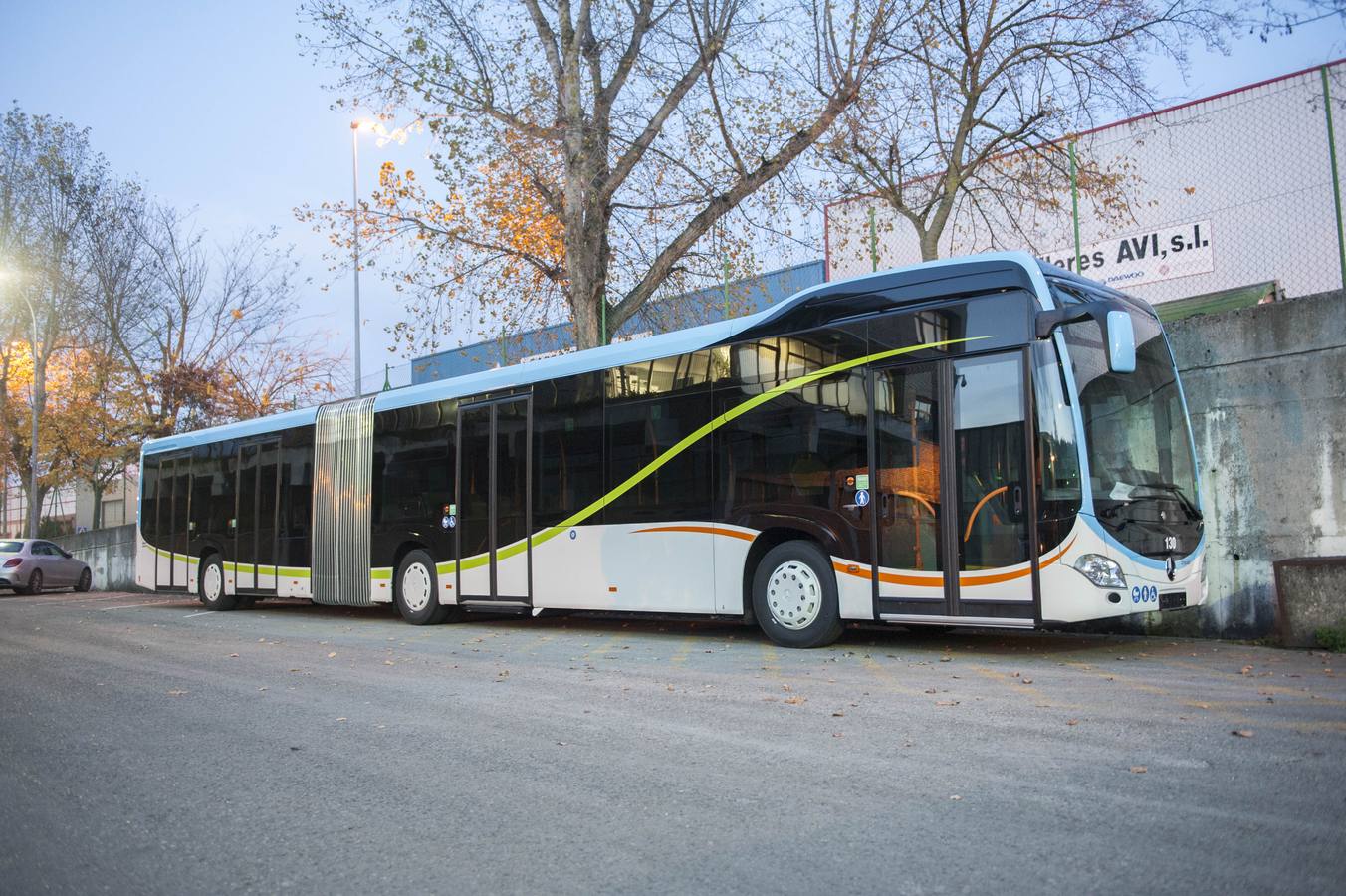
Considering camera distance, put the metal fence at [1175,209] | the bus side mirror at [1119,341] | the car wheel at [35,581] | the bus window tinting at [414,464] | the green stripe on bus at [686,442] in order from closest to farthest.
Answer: the bus side mirror at [1119,341] → the green stripe on bus at [686,442] → the bus window tinting at [414,464] → the metal fence at [1175,209] → the car wheel at [35,581]

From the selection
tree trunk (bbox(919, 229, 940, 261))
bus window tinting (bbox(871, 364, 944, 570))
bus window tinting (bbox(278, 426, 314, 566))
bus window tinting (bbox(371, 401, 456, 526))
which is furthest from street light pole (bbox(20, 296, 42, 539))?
bus window tinting (bbox(871, 364, 944, 570))

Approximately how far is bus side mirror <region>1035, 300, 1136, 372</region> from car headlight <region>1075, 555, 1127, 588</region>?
145 cm

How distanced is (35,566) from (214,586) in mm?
13310

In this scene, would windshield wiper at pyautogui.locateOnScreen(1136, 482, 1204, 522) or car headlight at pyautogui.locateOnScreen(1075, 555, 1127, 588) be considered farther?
windshield wiper at pyautogui.locateOnScreen(1136, 482, 1204, 522)

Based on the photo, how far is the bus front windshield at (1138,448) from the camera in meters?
7.99

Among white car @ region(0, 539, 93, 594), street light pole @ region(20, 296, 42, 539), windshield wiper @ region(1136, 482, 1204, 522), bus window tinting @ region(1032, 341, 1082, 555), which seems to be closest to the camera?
bus window tinting @ region(1032, 341, 1082, 555)

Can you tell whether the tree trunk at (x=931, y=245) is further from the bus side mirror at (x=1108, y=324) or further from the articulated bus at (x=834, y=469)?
the bus side mirror at (x=1108, y=324)

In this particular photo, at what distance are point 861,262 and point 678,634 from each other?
333 inches

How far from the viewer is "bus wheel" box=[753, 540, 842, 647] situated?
30.3 ft

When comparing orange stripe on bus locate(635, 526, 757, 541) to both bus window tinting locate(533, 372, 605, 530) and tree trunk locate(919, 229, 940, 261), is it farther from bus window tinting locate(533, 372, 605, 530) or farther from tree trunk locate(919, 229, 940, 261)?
tree trunk locate(919, 229, 940, 261)

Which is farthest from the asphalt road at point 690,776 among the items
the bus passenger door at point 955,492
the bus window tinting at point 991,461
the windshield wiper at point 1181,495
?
the windshield wiper at point 1181,495

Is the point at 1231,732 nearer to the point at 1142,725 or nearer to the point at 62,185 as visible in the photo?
the point at 1142,725

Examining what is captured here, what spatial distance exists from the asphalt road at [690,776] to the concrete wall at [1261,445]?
4.31ft

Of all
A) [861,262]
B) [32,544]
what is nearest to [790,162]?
[861,262]
